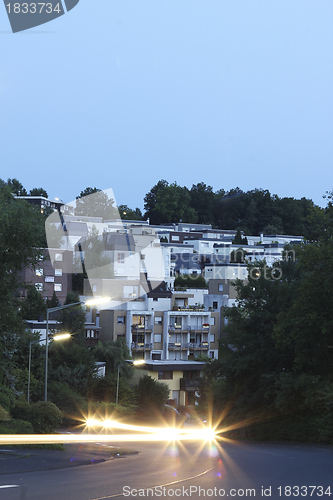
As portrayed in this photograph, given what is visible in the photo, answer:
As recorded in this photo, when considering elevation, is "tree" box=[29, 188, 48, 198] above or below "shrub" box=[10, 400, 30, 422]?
above

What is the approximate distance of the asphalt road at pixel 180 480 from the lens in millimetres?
9969

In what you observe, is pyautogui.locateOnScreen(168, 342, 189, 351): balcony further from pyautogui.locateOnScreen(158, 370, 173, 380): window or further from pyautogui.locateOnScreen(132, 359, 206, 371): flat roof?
pyautogui.locateOnScreen(158, 370, 173, 380): window

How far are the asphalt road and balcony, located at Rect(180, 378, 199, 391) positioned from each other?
5753 cm

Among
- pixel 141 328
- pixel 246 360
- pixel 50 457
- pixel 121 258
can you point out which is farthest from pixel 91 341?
pixel 50 457

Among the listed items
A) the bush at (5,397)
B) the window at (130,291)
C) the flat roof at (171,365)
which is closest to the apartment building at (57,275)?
the window at (130,291)

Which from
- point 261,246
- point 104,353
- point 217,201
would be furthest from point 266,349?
point 217,201

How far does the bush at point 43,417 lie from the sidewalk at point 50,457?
1899mm

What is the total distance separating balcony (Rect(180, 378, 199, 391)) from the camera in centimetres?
7219

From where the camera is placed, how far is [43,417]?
70.2 ft

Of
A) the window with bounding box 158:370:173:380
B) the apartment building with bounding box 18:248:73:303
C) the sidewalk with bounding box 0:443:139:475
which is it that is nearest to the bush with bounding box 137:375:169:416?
the window with bounding box 158:370:173:380

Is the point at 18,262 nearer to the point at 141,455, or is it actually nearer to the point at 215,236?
the point at 141,455

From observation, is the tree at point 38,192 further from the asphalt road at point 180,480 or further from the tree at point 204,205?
the asphalt road at point 180,480

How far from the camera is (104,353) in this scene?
67.9 meters

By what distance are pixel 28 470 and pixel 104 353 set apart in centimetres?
5534
